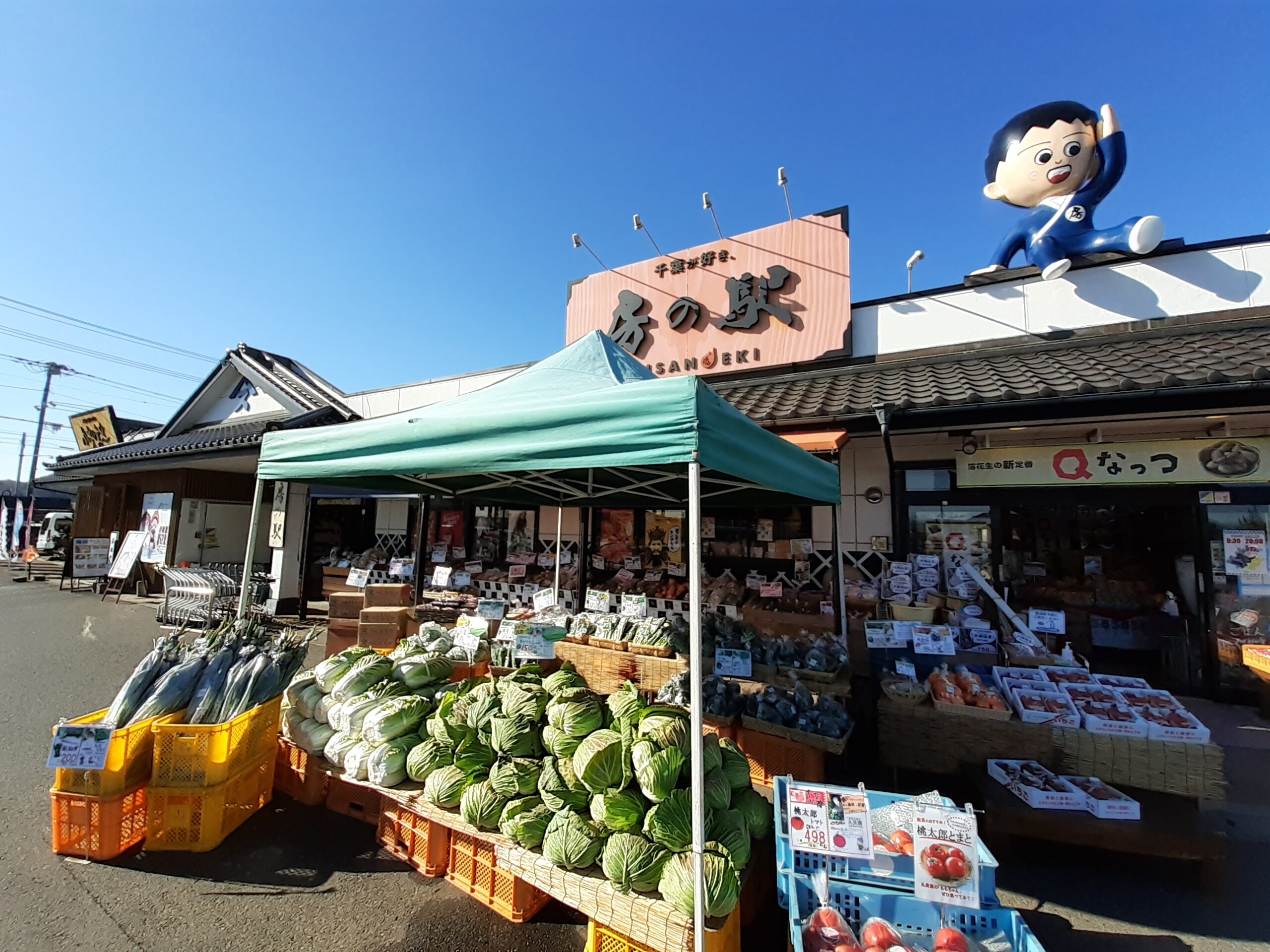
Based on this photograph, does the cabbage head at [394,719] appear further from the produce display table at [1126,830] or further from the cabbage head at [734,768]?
the produce display table at [1126,830]

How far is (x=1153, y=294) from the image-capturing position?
5.49 meters

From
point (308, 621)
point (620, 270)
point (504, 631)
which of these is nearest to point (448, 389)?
point (620, 270)

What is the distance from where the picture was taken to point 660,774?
2.15m

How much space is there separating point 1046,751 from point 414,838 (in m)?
3.67

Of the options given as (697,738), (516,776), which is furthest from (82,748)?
(697,738)

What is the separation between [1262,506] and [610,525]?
22.8 feet

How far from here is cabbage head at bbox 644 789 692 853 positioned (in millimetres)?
2033

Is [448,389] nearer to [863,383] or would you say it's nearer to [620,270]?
[620,270]

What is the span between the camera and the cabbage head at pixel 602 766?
2234mm

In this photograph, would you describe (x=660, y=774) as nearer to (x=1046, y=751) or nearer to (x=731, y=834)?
(x=731, y=834)

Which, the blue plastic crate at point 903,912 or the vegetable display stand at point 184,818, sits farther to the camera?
the vegetable display stand at point 184,818

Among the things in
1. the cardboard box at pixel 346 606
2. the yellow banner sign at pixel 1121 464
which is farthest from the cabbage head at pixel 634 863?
the yellow banner sign at pixel 1121 464

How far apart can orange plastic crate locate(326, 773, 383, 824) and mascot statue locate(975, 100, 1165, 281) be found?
7.88 meters

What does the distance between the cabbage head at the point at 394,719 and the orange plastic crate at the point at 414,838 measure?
0.32 m
